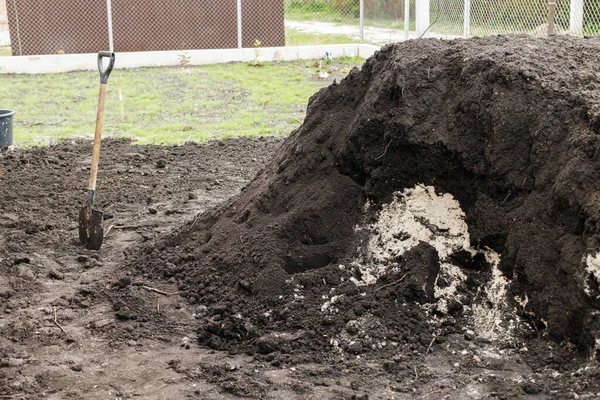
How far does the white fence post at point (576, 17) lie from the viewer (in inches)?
533

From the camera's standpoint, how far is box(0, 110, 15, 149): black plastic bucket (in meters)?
8.66

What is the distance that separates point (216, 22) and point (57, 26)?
3.66 m

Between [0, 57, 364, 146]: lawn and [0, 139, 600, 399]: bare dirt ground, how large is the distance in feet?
12.3

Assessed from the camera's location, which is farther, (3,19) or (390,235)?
(3,19)

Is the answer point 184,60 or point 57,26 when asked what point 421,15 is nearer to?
point 184,60

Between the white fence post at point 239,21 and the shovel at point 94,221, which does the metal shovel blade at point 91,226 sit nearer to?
the shovel at point 94,221

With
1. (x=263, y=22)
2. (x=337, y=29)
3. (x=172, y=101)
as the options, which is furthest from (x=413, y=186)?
(x=337, y=29)

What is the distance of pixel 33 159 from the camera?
8.99 meters

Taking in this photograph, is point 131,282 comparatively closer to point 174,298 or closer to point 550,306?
point 174,298

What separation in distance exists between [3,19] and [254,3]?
940 centimetres

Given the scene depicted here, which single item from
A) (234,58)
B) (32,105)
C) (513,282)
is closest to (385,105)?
(513,282)

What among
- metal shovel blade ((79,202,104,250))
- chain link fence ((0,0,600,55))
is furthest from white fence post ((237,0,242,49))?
metal shovel blade ((79,202,104,250))

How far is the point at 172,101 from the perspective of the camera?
13.1m

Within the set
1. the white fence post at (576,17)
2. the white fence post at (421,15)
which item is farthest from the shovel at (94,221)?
the white fence post at (421,15)
